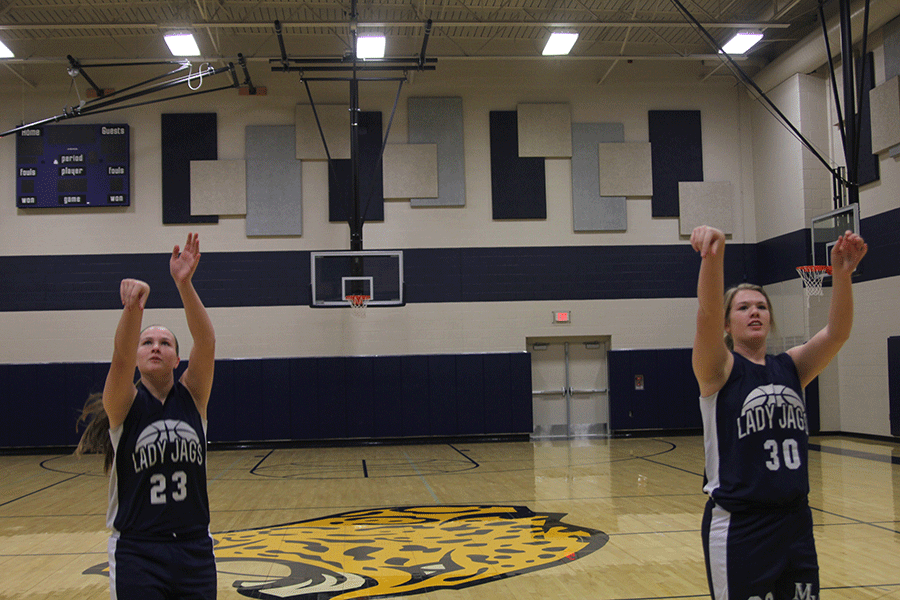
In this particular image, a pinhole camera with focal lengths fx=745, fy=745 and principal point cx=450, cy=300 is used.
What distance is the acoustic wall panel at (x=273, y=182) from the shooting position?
15961 millimetres

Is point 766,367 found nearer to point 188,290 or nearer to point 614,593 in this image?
point 188,290

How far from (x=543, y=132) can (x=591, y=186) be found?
1.60 metres

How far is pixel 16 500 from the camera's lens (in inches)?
375

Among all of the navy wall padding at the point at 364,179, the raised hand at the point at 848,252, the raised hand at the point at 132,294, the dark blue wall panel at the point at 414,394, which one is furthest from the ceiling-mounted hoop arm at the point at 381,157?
the raised hand at the point at 848,252

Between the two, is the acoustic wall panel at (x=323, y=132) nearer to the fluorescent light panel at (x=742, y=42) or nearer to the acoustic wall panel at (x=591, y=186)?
the acoustic wall panel at (x=591, y=186)

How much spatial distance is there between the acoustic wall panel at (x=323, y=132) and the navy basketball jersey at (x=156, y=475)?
45.1ft

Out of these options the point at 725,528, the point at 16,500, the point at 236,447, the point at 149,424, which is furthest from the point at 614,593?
the point at 236,447

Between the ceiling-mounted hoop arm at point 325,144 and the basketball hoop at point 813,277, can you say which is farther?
the ceiling-mounted hoop arm at point 325,144

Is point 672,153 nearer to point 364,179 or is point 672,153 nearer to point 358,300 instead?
point 364,179

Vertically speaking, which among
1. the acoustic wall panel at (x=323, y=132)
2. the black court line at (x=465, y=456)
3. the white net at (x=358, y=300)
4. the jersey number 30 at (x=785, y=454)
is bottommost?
the black court line at (x=465, y=456)

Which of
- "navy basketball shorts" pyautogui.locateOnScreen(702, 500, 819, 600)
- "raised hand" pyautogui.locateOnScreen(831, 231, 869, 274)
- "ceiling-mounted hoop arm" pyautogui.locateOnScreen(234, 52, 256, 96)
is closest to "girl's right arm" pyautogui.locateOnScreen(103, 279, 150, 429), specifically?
"navy basketball shorts" pyautogui.locateOnScreen(702, 500, 819, 600)

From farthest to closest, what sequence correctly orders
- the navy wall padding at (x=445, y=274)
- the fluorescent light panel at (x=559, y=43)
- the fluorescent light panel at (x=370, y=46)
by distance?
the navy wall padding at (x=445, y=274) < the fluorescent light panel at (x=559, y=43) < the fluorescent light panel at (x=370, y=46)

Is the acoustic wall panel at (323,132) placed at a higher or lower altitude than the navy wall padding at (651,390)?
higher

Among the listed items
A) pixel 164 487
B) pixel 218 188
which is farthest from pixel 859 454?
pixel 218 188
